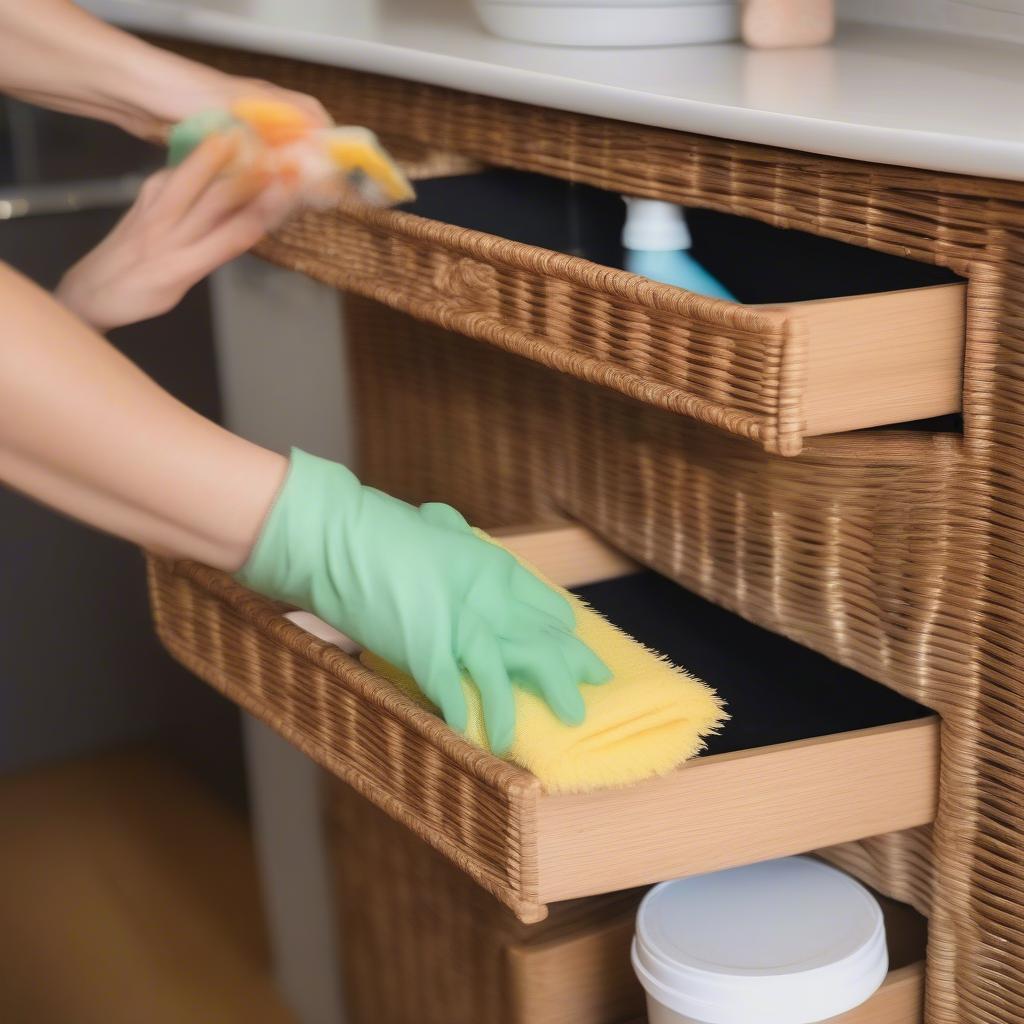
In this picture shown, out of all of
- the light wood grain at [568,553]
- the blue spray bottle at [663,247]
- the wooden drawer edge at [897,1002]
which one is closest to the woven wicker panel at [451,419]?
the light wood grain at [568,553]

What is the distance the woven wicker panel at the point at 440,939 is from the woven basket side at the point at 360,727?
20 centimetres

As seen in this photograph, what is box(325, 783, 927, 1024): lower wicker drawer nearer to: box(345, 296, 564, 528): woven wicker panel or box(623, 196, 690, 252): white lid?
box(345, 296, 564, 528): woven wicker panel

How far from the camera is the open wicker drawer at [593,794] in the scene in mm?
714

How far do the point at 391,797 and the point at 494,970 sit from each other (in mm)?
293

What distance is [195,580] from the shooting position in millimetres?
950

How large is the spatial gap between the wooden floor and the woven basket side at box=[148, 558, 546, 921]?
1.75 feet

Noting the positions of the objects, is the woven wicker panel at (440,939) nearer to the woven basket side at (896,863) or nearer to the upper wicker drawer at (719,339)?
the woven basket side at (896,863)

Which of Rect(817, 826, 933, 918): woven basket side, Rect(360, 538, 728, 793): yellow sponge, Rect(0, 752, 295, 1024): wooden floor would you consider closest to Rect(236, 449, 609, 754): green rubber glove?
Rect(360, 538, 728, 793): yellow sponge

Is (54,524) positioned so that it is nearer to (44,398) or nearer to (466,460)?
(466,460)

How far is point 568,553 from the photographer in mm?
1017

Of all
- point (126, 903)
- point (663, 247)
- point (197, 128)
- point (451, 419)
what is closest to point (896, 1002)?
point (663, 247)

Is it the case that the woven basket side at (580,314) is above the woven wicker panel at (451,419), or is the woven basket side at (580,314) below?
above

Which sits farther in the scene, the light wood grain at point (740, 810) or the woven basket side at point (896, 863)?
the woven basket side at point (896, 863)

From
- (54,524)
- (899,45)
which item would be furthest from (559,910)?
(54,524)
